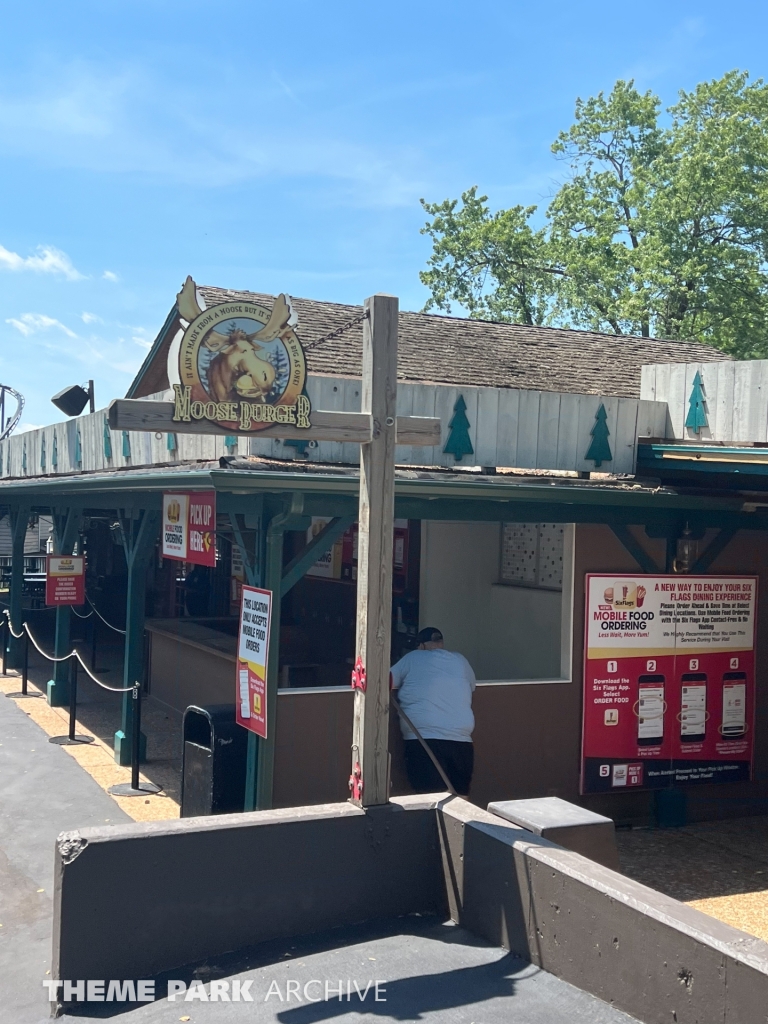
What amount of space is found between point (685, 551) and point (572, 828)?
4.20 m

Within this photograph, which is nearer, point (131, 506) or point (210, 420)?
point (210, 420)

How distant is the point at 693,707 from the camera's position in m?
9.05

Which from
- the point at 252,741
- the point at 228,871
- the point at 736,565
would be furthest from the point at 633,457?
the point at 228,871

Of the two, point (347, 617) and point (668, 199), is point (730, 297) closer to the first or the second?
point (668, 199)

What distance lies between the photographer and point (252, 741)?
7.55m

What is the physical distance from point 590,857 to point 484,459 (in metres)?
4.00

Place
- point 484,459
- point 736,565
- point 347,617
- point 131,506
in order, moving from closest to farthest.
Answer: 1. point 484,459
2. point 736,565
3. point 131,506
4. point 347,617

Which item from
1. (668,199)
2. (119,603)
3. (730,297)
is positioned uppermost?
(668,199)

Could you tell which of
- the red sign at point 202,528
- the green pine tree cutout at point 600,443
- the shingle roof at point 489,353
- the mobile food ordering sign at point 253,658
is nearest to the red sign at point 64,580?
the shingle roof at point 489,353

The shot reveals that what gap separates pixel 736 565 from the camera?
931 centimetres

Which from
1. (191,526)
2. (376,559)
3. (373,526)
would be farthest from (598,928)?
(191,526)

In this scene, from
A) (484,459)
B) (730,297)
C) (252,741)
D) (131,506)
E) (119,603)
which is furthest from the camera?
Answer: (730,297)

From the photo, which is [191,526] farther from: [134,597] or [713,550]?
[713,550]

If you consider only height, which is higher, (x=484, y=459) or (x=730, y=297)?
(x=730, y=297)
